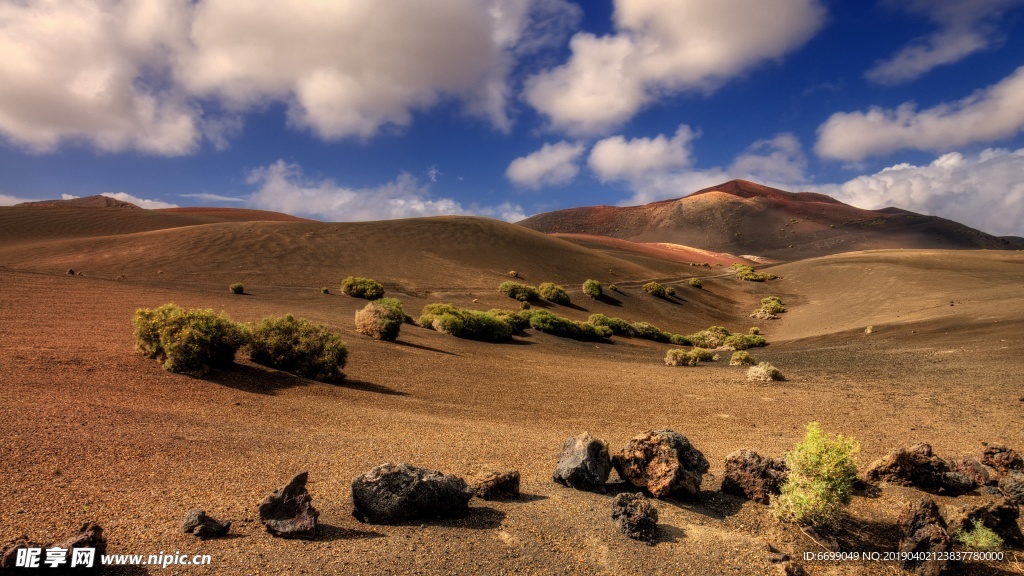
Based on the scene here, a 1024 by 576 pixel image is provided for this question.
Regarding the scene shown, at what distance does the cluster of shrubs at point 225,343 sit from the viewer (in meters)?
9.79

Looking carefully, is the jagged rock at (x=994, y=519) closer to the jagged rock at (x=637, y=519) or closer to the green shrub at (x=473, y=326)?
the jagged rock at (x=637, y=519)

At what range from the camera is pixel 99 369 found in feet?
29.8

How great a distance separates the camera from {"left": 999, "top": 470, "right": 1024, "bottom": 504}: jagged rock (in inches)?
218

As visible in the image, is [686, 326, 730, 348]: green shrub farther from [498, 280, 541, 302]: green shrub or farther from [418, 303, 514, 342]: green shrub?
[418, 303, 514, 342]: green shrub

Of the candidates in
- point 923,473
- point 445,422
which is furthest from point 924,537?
point 445,422

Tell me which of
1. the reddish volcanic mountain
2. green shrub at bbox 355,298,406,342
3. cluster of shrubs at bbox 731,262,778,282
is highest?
the reddish volcanic mountain

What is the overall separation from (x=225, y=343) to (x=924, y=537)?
38.2 ft

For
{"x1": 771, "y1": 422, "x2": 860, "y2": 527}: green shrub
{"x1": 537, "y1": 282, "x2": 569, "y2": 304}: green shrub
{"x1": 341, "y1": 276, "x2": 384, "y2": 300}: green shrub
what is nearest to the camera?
{"x1": 771, "y1": 422, "x2": 860, "y2": 527}: green shrub

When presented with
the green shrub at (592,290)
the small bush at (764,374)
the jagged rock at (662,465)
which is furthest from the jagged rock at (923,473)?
the green shrub at (592,290)

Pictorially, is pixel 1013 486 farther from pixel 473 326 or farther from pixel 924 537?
pixel 473 326

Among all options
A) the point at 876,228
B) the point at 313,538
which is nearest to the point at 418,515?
the point at 313,538

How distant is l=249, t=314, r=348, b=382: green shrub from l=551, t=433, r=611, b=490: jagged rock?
728cm

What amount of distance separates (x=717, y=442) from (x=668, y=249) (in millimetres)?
101138

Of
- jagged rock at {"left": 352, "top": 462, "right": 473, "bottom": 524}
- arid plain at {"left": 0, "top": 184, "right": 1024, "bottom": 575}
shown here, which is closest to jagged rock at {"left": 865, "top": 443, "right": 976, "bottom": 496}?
arid plain at {"left": 0, "top": 184, "right": 1024, "bottom": 575}
